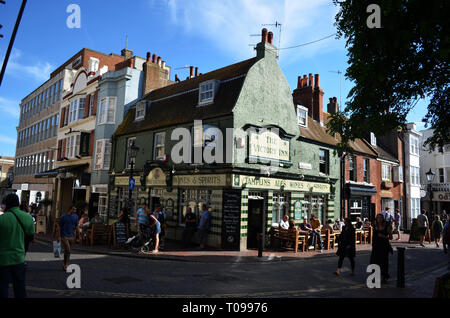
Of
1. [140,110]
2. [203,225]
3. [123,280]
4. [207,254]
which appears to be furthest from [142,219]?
[140,110]

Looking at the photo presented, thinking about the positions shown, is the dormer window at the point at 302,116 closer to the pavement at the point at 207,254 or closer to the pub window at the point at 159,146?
the pavement at the point at 207,254

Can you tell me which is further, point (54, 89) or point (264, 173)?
point (54, 89)

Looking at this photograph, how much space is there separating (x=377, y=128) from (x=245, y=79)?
8.15 metres

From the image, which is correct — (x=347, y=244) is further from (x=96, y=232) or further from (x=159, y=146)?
(x=159, y=146)

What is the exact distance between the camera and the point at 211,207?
52.9 feet

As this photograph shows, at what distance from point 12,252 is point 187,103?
15214 millimetres

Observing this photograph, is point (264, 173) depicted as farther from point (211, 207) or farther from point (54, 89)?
point (54, 89)

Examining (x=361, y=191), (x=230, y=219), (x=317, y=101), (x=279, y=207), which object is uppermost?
(x=317, y=101)

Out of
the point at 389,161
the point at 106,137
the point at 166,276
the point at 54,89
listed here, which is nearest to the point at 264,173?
the point at 166,276

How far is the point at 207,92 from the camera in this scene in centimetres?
1823

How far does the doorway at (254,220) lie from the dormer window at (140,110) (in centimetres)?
1018

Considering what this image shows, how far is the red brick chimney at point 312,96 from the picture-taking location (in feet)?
77.1

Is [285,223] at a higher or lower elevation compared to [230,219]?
lower

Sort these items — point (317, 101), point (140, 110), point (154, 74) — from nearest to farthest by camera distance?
point (140, 110) < point (317, 101) < point (154, 74)
